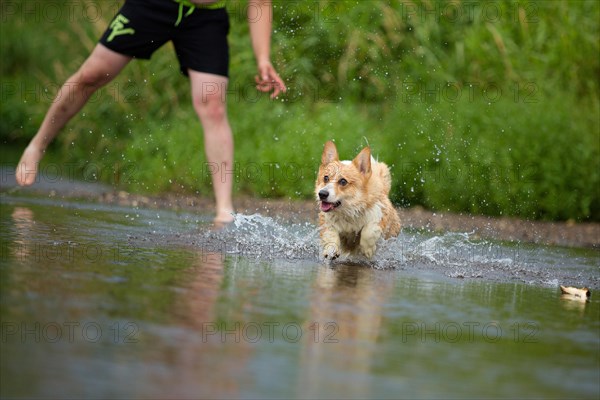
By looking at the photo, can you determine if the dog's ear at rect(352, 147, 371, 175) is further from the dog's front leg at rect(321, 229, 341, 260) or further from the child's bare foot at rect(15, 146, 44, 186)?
the child's bare foot at rect(15, 146, 44, 186)

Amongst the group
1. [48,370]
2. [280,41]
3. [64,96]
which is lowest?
[48,370]

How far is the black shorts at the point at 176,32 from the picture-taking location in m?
7.28

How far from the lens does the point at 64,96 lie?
7672 mm

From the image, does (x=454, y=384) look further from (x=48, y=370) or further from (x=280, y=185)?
(x=280, y=185)

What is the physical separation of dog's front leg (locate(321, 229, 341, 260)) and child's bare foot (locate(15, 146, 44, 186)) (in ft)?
7.47

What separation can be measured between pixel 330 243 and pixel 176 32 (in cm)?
198

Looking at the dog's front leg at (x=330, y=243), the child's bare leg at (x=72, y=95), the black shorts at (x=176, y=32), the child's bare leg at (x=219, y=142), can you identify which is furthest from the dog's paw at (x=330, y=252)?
the child's bare leg at (x=72, y=95)

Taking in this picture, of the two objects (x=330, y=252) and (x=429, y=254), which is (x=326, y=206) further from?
(x=429, y=254)

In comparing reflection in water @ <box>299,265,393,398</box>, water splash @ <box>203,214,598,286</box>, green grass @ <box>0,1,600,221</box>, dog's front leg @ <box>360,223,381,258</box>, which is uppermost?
green grass @ <box>0,1,600,221</box>

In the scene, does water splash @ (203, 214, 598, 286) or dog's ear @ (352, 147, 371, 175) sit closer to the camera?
water splash @ (203, 214, 598, 286)

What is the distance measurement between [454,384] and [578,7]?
9428 mm

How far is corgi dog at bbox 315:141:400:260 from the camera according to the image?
21.6ft

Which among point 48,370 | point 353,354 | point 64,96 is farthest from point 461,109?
point 48,370

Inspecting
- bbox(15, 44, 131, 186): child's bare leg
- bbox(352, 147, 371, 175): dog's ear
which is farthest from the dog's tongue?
bbox(15, 44, 131, 186): child's bare leg
